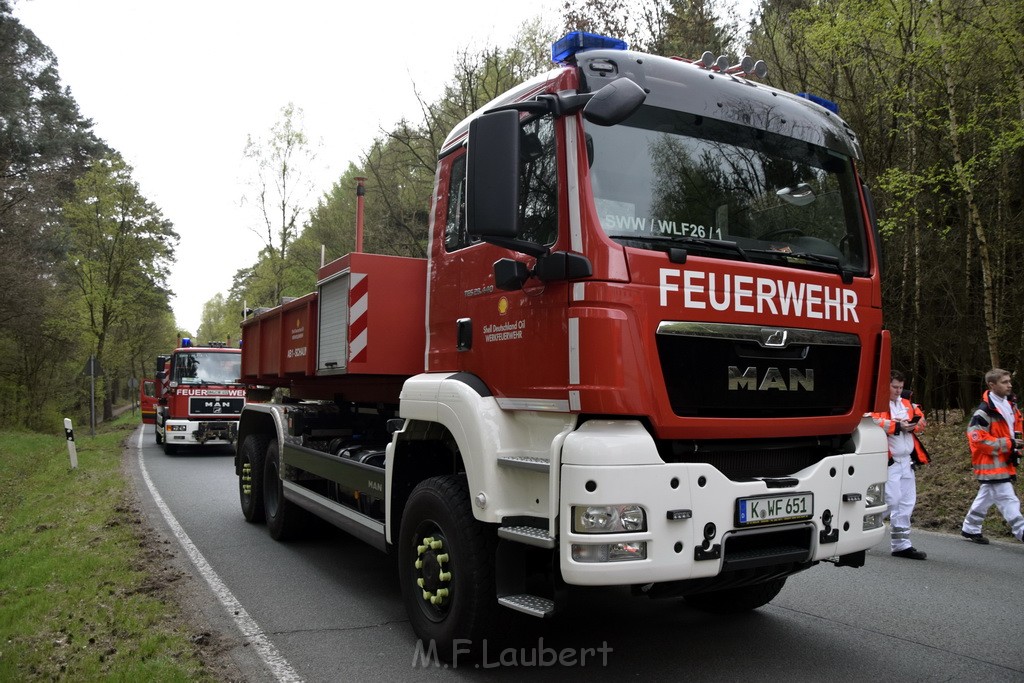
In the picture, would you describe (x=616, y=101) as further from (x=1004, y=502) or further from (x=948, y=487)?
(x=948, y=487)

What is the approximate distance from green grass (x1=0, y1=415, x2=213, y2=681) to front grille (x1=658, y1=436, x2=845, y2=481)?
2.58 m

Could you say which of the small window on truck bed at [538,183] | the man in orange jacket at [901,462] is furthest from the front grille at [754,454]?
the man in orange jacket at [901,462]

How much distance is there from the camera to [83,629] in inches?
186

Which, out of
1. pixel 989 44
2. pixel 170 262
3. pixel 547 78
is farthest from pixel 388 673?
pixel 170 262

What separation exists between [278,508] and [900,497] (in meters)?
5.66

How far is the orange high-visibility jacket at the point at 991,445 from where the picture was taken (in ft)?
23.1

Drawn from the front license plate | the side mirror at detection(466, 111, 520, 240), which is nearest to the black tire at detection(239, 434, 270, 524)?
the side mirror at detection(466, 111, 520, 240)

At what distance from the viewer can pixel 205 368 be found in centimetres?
1817

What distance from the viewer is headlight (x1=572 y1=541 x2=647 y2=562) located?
3346 mm

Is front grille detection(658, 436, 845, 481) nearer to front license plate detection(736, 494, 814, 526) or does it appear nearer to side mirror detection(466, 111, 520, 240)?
front license plate detection(736, 494, 814, 526)

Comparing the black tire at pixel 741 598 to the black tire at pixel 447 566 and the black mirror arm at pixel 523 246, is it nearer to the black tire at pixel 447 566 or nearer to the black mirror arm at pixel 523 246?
the black tire at pixel 447 566

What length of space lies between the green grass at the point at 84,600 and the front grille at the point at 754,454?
258 centimetres

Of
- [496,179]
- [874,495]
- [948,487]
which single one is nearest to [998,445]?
[874,495]

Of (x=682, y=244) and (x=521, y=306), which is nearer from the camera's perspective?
(x=682, y=244)
